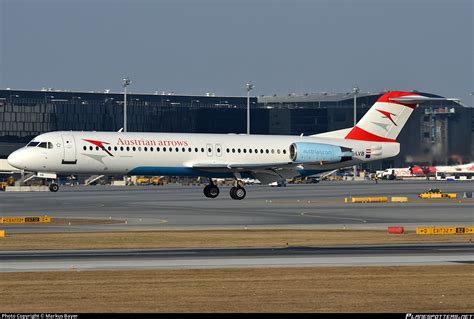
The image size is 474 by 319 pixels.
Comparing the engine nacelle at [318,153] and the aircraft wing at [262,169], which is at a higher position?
the engine nacelle at [318,153]

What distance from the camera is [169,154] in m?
75.3

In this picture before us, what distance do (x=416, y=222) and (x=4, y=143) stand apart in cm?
9787

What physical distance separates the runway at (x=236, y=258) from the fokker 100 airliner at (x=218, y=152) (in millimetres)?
34340

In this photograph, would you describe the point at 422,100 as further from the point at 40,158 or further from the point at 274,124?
the point at 274,124

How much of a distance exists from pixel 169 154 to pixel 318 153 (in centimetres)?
1139

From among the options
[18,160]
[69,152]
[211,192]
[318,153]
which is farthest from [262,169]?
[18,160]

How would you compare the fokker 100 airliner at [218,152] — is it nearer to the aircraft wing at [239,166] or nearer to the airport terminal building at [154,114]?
the aircraft wing at [239,166]

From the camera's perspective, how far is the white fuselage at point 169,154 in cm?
7294

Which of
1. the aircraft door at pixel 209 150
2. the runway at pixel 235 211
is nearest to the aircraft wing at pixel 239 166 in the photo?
→ the aircraft door at pixel 209 150

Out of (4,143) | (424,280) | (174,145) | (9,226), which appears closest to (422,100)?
(174,145)

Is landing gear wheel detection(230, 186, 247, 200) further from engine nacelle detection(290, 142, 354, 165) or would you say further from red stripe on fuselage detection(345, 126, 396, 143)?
red stripe on fuselage detection(345, 126, 396, 143)

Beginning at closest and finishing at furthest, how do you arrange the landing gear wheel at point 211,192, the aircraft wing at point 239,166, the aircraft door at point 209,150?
the aircraft wing at point 239,166
the aircraft door at point 209,150
the landing gear wheel at point 211,192

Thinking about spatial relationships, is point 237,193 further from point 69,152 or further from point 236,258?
point 236,258

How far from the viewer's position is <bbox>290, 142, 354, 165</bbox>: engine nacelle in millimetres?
78312
